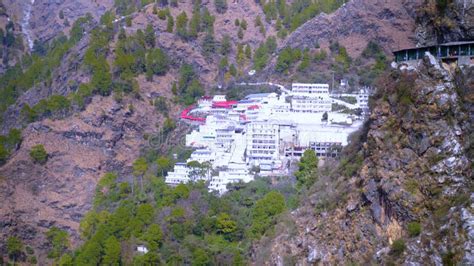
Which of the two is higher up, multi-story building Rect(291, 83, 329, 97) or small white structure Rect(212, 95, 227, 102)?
multi-story building Rect(291, 83, 329, 97)

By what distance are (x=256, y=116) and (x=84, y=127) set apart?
35.6 feet

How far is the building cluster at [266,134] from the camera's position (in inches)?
1847

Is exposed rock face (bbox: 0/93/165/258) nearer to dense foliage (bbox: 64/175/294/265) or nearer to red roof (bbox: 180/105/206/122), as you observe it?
red roof (bbox: 180/105/206/122)

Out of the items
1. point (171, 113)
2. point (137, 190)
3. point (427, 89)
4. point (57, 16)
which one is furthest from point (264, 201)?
point (57, 16)

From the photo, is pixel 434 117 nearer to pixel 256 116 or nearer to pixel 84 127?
pixel 256 116

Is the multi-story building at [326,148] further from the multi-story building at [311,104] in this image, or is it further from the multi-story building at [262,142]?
the multi-story building at [311,104]

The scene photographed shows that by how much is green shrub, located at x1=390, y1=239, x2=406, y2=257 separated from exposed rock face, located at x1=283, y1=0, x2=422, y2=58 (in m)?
32.0

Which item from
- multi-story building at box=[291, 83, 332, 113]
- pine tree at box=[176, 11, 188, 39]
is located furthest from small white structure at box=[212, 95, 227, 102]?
pine tree at box=[176, 11, 188, 39]

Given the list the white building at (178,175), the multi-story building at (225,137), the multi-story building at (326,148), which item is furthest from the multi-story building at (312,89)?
the white building at (178,175)

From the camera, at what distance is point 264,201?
41.8m

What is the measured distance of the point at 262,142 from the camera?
4822 centimetres

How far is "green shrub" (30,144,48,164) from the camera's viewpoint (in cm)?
5209

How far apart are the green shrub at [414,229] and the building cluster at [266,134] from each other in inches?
694

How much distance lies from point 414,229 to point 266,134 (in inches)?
831
